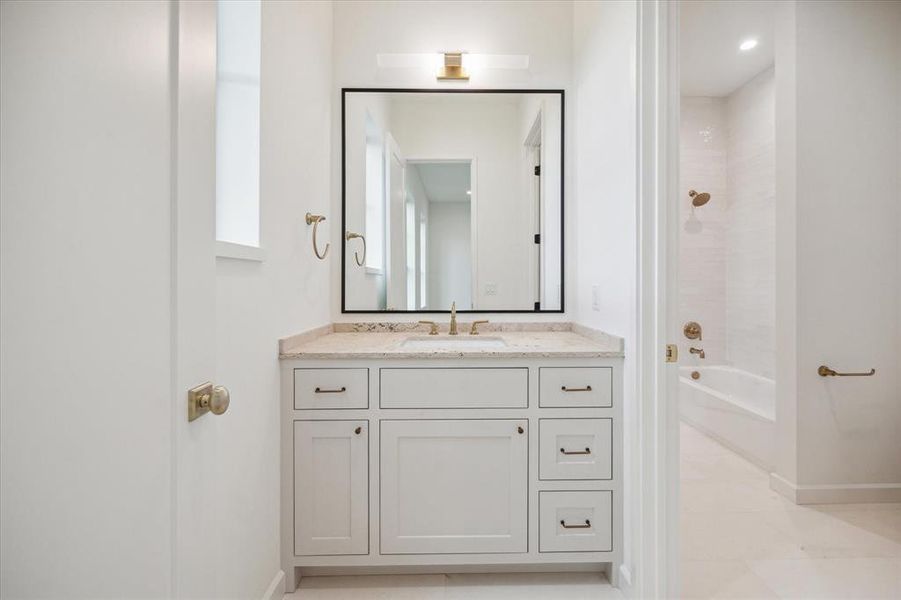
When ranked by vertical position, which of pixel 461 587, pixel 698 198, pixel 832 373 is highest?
pixel 698 198

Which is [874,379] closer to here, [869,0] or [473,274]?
[869,0]

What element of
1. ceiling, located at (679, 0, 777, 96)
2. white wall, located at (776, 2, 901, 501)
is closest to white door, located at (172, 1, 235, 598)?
white wall, located at (776, 2, 901, 501)

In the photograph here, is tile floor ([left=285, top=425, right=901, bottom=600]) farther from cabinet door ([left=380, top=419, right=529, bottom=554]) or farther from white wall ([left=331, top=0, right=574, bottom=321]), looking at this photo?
white wall ([left=331, top=0, right=574, bottom=321])

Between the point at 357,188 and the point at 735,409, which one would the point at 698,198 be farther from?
the point at 357,188

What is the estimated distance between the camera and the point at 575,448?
5.49 ft

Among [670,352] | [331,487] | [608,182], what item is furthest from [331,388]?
[608,182]

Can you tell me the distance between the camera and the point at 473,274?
2.35 meters

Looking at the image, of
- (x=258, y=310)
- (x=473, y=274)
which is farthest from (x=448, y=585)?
(x=473, y=274)

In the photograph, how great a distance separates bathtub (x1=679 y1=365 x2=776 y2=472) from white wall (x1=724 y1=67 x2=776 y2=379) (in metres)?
0.13

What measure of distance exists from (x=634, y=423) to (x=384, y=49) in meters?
2.08

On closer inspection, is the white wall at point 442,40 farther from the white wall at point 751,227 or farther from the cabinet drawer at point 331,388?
the white wall at point 751,227

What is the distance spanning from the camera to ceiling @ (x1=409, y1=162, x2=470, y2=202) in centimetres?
233

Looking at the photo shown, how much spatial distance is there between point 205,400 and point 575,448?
53.2 inches

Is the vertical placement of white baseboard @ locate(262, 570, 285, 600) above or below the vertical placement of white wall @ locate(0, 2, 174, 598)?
below
